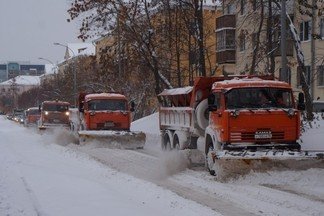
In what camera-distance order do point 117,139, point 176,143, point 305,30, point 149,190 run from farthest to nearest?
1. point 305,30
2. point 117,139
3. point 176,143
4. point 149,190

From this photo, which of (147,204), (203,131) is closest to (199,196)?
(147,204)

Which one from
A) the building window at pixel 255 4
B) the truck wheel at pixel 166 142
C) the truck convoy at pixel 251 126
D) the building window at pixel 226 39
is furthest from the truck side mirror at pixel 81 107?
the building window at pixel 226 39

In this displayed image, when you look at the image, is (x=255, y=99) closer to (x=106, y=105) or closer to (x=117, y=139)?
(x=117, y=139)

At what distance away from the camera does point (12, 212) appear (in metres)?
8.58

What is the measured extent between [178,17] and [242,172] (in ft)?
68.9

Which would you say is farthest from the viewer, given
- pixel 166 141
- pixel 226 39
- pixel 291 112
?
pixel 226 39

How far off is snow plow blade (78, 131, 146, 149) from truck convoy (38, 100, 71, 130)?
1320 cm

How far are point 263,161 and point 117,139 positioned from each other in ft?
36.9

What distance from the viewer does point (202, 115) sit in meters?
15.4

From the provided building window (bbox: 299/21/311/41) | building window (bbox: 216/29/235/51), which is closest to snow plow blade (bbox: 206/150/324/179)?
building window (bbox: 299/21/311/41)

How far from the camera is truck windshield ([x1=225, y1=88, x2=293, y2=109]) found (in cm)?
1318

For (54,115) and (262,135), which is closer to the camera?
(262,135)

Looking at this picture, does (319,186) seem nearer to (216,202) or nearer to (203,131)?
(216,202)

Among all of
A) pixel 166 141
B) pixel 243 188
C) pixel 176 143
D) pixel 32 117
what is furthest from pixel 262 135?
pixel 32 117
